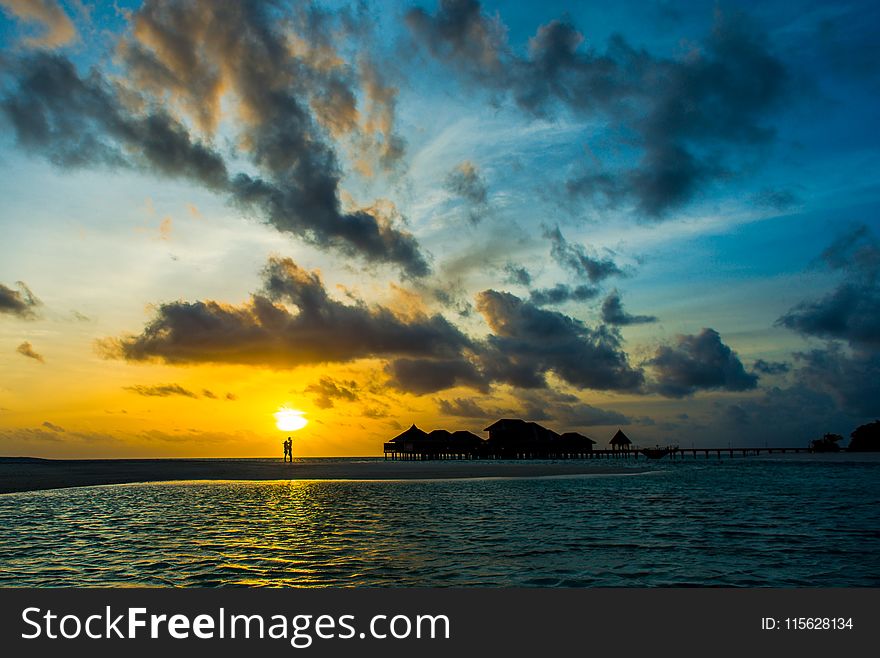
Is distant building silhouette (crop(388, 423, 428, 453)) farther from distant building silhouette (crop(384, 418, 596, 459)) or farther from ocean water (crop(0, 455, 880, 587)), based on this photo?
ocean water (crop(0, 455, 880, 587))

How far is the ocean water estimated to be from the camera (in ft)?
50.2

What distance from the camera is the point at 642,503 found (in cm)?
3459

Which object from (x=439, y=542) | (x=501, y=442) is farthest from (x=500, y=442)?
(x=439, y=542)

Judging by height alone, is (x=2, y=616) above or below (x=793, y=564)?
above

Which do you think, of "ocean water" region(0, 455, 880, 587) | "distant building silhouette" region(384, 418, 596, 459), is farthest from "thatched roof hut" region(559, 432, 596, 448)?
"ocean water" region(0, 455, 880, 587)

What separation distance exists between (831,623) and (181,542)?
17.6 m

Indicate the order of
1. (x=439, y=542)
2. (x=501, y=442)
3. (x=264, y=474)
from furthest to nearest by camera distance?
1. (x=501, y=442)
2. (x=264, y=474)
3. (x=439, y=542)

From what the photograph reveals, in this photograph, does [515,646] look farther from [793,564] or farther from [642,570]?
[793,564]

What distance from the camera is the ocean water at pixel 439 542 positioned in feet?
50.2

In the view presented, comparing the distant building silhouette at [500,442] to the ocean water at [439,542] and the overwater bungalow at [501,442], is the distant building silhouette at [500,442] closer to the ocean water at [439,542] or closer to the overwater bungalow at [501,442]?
the overwater bungalow at [501,442]

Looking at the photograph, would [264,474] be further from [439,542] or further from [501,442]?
[501,442]

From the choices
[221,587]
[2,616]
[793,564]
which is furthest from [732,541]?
[2,616]

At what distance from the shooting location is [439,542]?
66.2 ft

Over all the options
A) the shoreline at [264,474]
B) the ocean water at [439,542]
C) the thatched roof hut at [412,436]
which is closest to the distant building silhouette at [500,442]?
the thatched roof hut at [412,436]
